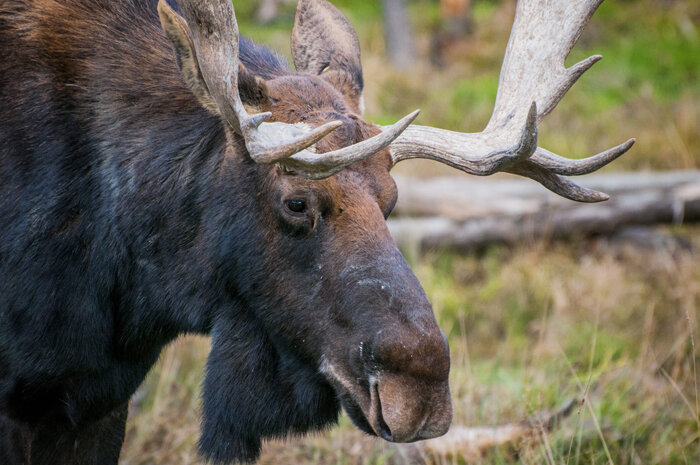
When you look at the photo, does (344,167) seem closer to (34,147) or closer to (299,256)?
(299,256)

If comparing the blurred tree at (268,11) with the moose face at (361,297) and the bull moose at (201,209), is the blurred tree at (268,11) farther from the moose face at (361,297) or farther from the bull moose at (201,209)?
the moose face at (361,297)

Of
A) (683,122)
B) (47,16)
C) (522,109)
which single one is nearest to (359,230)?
(522,109)

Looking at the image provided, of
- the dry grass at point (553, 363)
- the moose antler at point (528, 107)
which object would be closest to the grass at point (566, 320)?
the dry grass at point (553, 363)

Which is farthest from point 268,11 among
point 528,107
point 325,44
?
point 528,107

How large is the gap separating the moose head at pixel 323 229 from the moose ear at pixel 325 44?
0.09m

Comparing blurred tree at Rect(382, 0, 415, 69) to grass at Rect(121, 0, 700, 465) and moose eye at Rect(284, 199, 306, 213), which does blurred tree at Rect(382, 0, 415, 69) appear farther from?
moose eye at Rect(284, 199, 306, 213)

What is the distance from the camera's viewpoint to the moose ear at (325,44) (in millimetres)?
3225

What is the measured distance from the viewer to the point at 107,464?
11.2 feet

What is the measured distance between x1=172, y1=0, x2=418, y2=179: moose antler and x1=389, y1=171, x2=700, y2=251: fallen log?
461 centimetres

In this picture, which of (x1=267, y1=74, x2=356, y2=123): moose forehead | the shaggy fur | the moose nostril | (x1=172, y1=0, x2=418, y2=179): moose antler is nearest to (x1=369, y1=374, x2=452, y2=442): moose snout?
the moose nostril

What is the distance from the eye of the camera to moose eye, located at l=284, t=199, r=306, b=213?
8.69ft

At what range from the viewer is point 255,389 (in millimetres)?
2865

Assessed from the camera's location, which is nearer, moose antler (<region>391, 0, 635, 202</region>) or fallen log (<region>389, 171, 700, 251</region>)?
moose antler (<region>391, 0, 635, 202</region>)

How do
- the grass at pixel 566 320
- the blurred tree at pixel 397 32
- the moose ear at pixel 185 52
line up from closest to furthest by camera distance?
the moose ear at pixel 185 52, the grass at pixel 566 320, the blurred tree at pixel 397 32
